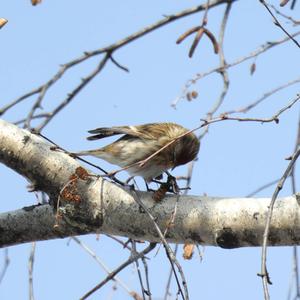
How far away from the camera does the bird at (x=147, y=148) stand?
3.44 m

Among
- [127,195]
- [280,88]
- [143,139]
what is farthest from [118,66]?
[127,195]

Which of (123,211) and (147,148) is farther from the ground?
(147,148)

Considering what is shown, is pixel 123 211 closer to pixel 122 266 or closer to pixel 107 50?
pixel 122 266

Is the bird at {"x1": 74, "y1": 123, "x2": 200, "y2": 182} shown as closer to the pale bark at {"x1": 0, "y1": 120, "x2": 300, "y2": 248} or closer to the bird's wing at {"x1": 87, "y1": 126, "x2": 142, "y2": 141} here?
the bird's wing at {"x1": 87, "y1": 126, "x2": 142, "y2": 141}

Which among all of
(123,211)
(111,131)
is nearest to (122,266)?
(123,211)

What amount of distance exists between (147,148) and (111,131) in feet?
0.76

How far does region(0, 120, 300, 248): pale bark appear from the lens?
2.70 m

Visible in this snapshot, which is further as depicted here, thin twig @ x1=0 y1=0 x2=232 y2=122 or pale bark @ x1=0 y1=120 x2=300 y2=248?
thin twig @ x1=0 y1=0 x2=232 y2=122

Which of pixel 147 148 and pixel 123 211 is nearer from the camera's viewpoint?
pixel 123 211

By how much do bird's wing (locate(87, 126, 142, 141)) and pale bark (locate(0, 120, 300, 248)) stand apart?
17.1 inches

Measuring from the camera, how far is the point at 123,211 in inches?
114

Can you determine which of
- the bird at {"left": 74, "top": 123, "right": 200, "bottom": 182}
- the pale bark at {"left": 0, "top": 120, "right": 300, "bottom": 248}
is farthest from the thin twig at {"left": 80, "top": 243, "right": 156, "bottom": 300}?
the bird at {"left": 74, "top": 123, "right": 200, "bottom": 182}

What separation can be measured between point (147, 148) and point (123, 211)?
76 centimetres

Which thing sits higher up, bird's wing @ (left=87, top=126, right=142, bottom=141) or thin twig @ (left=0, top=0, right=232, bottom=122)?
thin twig @ (left=0, top=0, right=232, bottom=122)
